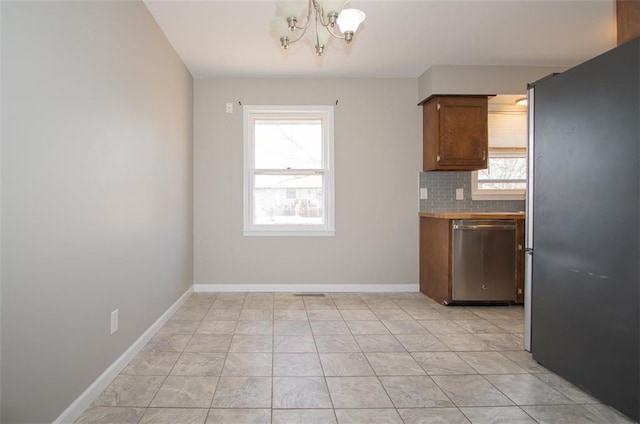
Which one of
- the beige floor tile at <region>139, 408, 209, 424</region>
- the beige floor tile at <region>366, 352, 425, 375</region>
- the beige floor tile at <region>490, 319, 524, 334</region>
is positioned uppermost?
the beige floor tile at <region>139, 408, 209, 424</region>

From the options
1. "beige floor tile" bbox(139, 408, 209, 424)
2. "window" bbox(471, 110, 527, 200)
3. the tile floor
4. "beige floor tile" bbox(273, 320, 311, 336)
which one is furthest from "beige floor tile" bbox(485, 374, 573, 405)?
"window" bbox(471, 110, 527, 200)

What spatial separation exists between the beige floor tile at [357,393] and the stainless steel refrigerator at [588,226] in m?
1.10

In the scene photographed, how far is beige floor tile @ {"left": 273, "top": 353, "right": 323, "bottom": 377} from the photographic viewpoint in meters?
2.13

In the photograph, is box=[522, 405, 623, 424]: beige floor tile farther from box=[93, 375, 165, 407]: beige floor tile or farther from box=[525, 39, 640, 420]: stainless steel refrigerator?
box=[93, 375, 165, 407]: beige floor tile

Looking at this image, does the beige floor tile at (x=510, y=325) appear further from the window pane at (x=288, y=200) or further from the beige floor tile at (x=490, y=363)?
the window pane at (x=288, y=200)

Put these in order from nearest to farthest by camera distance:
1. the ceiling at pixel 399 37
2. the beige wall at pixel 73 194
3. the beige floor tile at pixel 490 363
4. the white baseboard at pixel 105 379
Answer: the beige wall at pixel 73 194
the white baseboard at pixel 105 379
the beige floor tile at pixel 490 363
the ceiling at pixel 399 37

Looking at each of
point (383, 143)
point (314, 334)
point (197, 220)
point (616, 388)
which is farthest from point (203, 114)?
point (616, 388)

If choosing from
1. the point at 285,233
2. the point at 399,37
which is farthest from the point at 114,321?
the point at 399,37

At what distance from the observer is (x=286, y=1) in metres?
1.95

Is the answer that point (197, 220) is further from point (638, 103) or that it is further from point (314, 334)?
point (638, 103)

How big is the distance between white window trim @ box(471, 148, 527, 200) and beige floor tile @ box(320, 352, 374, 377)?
2.70 m

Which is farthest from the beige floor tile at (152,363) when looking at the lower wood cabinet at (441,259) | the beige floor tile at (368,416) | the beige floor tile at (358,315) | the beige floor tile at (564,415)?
the lower wood cabinet at (441,259)

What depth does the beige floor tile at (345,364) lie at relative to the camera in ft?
7.01

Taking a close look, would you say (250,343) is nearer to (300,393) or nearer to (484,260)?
(300,393)
